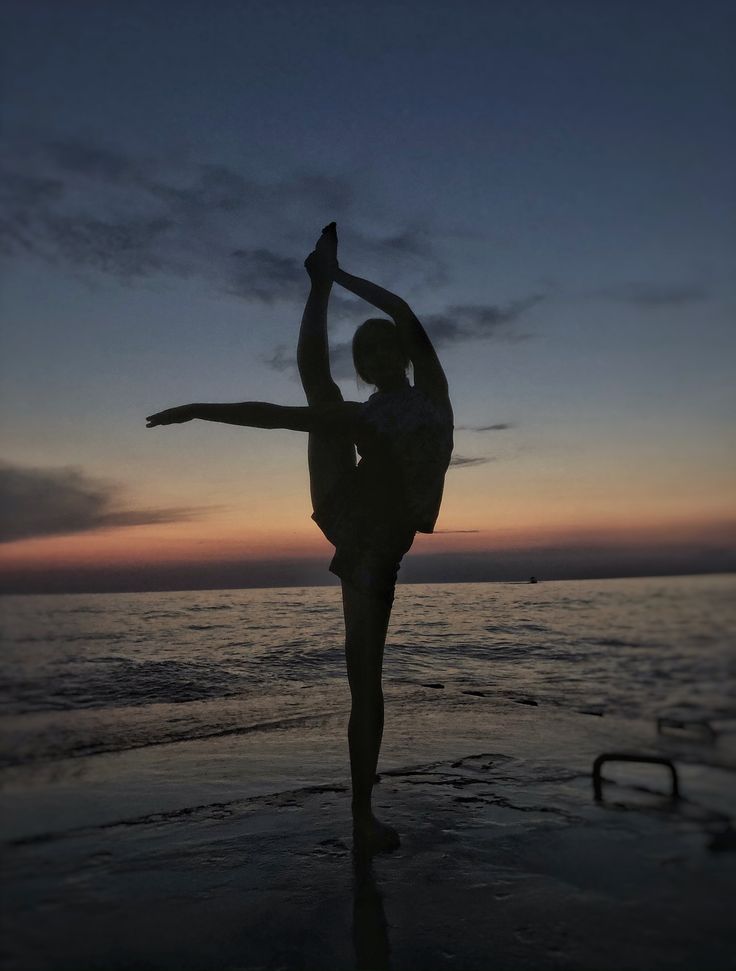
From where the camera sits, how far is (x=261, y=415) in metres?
2.59

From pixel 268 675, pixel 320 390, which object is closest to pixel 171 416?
pixel 320 390

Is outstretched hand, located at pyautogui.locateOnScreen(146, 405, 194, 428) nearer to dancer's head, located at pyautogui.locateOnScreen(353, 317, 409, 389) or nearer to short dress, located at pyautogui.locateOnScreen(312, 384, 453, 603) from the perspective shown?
short dress, located at pyautogui.locateOnScreen(312, 384, 453, 603)

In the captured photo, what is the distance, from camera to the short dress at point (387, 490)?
9.36ft

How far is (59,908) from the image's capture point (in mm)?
2057

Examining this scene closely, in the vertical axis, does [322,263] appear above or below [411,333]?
above

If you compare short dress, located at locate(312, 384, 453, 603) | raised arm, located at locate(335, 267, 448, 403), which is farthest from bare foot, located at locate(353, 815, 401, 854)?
raised arm, located at locate(335, 267, 448, 403)

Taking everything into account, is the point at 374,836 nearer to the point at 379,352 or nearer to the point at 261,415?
the point at 261,415

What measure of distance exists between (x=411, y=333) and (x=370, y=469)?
0.65 m

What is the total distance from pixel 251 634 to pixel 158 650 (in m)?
2.95

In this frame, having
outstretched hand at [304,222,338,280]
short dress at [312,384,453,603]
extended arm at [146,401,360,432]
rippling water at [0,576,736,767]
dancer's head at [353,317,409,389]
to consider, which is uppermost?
outstretched hand at [304,222,338,280]

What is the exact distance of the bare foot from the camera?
2637 mm

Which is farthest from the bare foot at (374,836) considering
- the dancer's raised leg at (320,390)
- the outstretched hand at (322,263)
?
the outstretched hand at (322,263)

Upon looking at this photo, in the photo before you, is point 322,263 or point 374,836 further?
point 322,263

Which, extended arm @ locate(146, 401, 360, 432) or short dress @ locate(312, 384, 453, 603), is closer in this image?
extended arm @ locate(146, 401, 360, 432)
